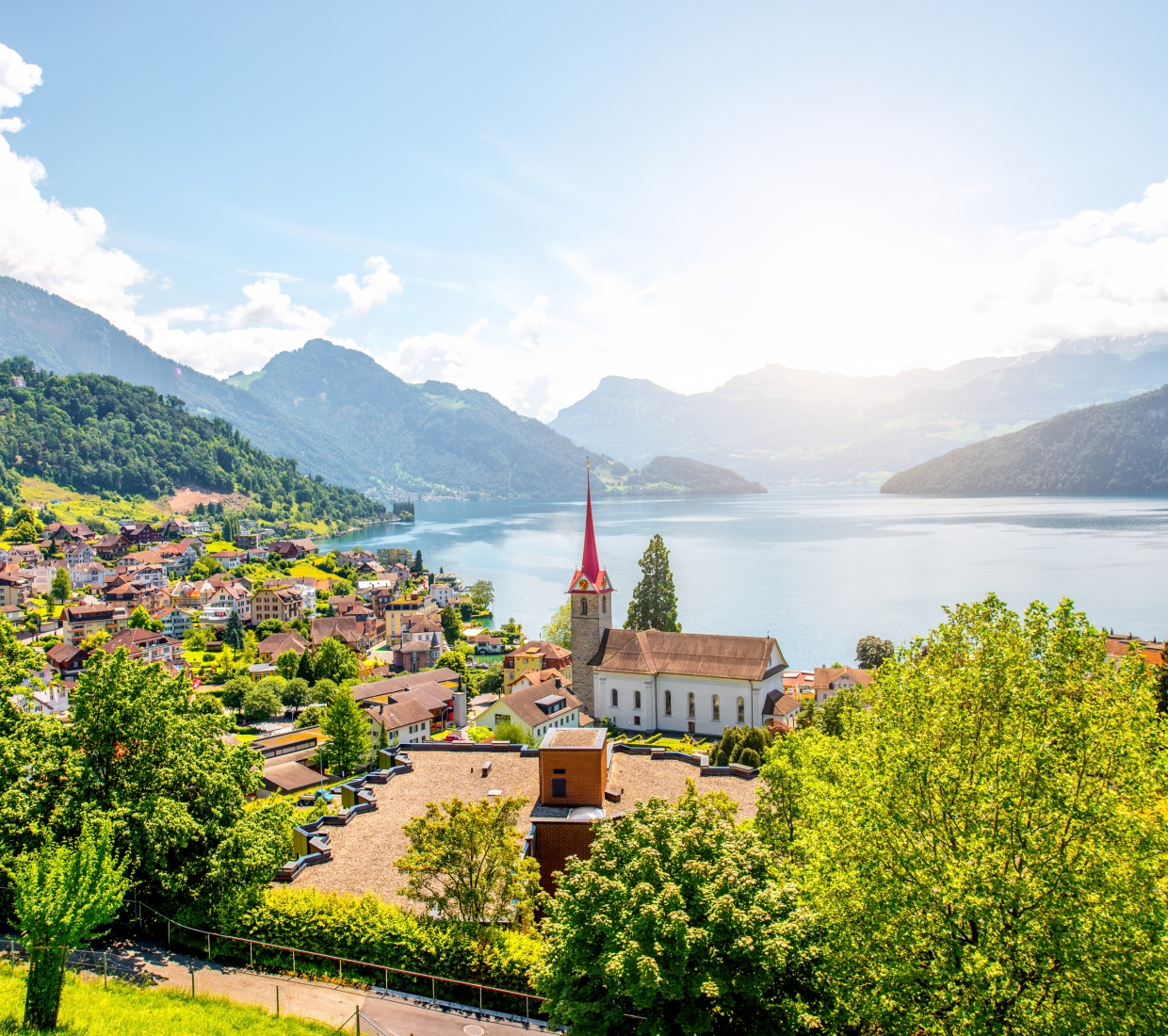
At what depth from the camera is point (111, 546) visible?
146875mm

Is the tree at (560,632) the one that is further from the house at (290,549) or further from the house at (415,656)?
the house at (290,549)

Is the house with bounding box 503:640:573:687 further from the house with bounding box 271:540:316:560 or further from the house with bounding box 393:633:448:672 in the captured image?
the house with bounding box 271:540:316:560

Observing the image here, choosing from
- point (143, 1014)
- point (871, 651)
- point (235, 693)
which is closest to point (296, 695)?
point (235, 693)

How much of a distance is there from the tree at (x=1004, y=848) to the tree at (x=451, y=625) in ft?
282

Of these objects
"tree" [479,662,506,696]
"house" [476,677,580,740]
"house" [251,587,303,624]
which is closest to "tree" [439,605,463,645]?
"house" [251,587,303,624]

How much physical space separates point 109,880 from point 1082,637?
17137mm

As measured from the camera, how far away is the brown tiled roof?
45.0 m

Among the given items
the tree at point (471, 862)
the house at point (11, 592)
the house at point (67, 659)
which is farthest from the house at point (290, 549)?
the tree at point (471, 862)

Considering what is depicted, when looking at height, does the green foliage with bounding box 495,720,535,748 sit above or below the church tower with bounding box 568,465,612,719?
below

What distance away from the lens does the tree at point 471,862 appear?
1589 cm

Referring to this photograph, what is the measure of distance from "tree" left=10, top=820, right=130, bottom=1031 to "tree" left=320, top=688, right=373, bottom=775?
99.1ft

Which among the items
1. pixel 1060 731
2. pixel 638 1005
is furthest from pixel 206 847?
pixel 1060 731

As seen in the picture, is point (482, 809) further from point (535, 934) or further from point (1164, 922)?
point (1164, 922)

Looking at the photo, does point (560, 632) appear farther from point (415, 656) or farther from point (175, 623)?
point (175, 623)
